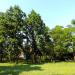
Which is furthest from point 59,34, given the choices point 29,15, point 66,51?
point 29,15

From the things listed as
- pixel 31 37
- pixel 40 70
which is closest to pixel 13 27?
pixel 31 37

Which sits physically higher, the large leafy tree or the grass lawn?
the large leafy tree

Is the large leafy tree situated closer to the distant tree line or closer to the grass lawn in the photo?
the distant tree line

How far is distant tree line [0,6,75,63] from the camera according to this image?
58.6 metres

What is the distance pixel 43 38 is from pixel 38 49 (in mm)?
3494

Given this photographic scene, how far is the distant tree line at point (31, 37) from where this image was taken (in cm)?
5862

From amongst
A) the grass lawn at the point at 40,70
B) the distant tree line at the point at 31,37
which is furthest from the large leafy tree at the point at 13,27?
the grass lawn at the point at 40,70

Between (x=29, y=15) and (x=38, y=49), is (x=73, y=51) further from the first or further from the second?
(x=29, y=15)

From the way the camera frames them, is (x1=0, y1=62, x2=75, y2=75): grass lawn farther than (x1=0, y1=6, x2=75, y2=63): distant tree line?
No

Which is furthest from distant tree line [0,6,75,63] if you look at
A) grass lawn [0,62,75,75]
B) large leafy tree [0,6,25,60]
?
grass lawn [0,62,75,75]

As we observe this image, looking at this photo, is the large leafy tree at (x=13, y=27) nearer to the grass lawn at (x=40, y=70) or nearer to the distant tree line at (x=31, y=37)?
the distant tree line at (x=31, y=37)

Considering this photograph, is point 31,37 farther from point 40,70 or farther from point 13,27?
point 40,70

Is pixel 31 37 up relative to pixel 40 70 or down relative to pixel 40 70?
up

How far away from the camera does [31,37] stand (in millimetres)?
61375
